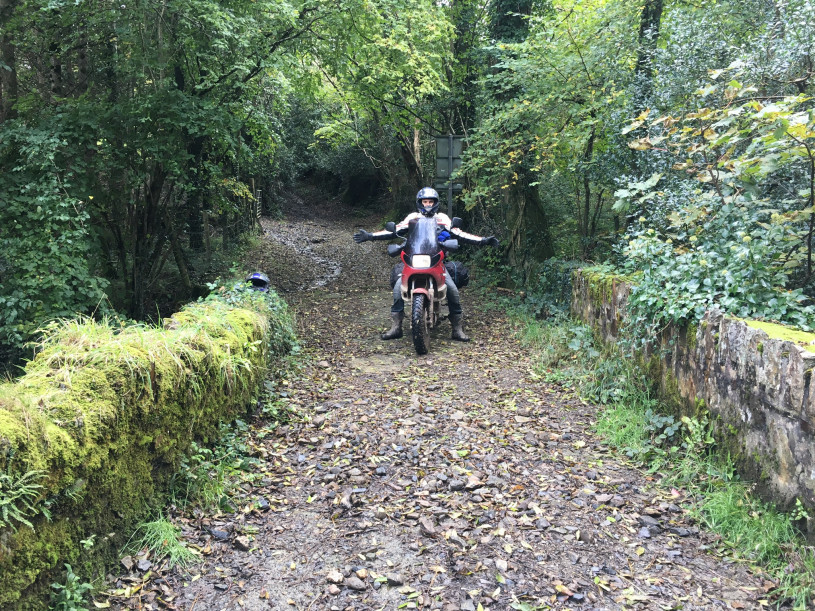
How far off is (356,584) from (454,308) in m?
5.36

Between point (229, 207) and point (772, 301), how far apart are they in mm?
10943

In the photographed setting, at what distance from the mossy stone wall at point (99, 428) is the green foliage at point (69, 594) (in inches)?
1.7

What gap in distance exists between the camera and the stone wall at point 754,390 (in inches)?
116

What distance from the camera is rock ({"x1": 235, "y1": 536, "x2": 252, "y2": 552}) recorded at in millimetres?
3170

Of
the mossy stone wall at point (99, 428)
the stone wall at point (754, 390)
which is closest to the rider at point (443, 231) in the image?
the stone wall at point (754, 390)

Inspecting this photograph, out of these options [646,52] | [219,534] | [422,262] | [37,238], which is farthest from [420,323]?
[37,238]

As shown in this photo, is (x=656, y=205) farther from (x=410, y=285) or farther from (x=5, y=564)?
(x=5, y=564)

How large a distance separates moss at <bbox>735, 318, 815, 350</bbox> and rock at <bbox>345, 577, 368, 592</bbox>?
108 inches

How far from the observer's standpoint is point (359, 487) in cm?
390

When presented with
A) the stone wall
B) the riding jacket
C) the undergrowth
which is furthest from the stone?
the riding jacket

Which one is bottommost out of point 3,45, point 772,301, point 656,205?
point 772,301

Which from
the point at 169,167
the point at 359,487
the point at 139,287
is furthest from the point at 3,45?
the point at 359,487

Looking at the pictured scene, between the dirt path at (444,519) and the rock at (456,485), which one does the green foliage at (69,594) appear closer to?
the dirt path at (444,519)

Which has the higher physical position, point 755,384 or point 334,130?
point 334,130
